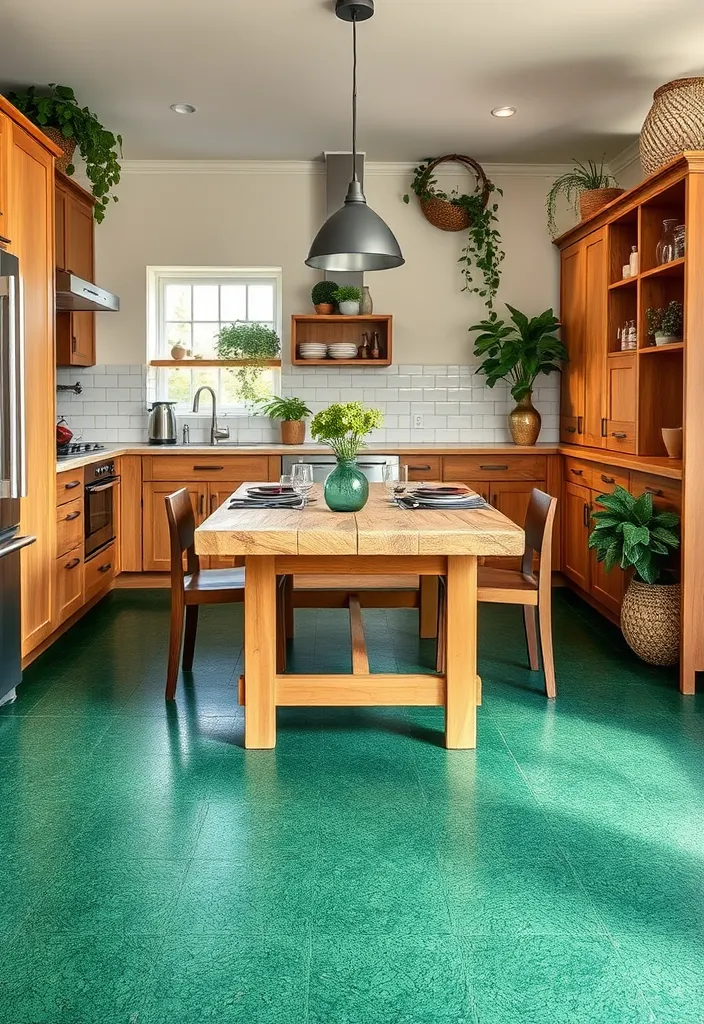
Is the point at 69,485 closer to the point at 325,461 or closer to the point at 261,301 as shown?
the point at 325,461

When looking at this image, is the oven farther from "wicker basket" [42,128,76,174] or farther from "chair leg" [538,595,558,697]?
"chair leg" [538,595,558,697]

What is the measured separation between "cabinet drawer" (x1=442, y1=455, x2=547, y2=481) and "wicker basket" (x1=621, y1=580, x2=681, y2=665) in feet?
Answer: 6.40

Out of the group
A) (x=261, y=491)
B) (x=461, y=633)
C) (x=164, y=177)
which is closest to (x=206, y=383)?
(x=164, y=177)

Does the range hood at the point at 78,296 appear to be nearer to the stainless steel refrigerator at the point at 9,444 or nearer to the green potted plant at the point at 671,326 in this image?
the stainless steel refrigerator at the point at 9,444

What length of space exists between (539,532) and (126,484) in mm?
3101

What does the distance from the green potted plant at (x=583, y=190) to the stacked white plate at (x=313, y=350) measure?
1.81m

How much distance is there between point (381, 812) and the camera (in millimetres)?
2768

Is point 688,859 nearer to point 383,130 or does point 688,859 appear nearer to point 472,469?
point 472,469

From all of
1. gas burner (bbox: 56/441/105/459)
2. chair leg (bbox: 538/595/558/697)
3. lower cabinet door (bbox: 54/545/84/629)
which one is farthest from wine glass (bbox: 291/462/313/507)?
gas burner (bbox: 56/441/105/459)

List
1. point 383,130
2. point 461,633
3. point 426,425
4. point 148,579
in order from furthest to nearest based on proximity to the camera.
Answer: point 426,425, point 148,579, point 383,130, point 461,633

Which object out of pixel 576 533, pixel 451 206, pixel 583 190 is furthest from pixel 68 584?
pixel 583 190

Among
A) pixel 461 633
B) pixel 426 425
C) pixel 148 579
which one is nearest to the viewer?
pixel 461 633

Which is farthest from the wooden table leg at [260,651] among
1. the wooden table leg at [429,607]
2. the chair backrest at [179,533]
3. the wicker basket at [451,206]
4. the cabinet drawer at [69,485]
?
the wicker basket at [451,206]

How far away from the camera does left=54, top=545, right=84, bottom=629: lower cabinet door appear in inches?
182
